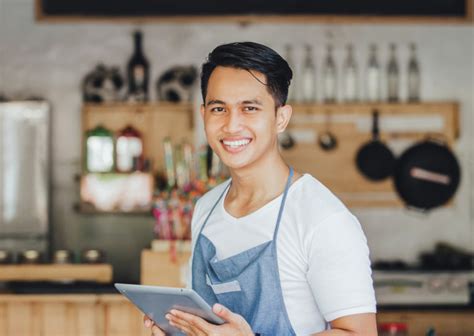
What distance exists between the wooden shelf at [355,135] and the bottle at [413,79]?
85 millimetres

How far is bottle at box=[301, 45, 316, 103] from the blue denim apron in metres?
4.29

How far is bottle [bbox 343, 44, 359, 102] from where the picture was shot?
6.45 metres

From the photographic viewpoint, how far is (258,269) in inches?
79.8

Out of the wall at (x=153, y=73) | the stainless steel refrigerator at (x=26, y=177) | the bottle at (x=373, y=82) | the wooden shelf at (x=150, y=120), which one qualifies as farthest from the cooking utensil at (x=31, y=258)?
the bottle at (x=373, y=82)

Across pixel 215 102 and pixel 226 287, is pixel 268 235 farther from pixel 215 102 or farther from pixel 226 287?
pixel 215 102

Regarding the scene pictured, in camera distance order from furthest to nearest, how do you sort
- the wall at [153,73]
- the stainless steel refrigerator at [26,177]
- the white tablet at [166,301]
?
the wall at [153,73] < the stainless steel refrigerator at [26,177] < the white tablet at [166,301]

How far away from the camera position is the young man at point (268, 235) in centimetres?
187

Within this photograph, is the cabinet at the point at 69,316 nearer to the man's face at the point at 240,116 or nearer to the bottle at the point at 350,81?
the bottle at the point at 350,81

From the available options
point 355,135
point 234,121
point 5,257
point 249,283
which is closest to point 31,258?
point 5,257

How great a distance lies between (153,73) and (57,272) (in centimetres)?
184

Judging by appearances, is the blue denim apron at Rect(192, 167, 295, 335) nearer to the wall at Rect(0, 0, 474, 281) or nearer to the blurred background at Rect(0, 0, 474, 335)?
the blurred background at Rect(0, 0, 474, 335)

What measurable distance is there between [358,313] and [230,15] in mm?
4097

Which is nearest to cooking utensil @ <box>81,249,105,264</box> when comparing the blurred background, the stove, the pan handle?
the blurred background

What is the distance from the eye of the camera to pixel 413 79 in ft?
21.3
